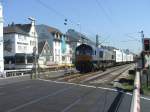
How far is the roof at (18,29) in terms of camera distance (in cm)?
9488

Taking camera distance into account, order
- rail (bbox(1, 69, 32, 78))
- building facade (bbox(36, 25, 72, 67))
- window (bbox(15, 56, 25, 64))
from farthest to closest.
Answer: building facade (bbox(36, 25, 72, 67)) < window (bbox(15, 56, 25, 64)) < rail (bbox(1, 69, 32, 78))

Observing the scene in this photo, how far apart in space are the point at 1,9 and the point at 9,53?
22773 millimetres

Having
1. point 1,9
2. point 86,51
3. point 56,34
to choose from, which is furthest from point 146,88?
point 56,34

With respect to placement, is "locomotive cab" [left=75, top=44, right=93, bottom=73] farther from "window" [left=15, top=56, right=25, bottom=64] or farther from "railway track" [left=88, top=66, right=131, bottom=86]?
"window" [left=15, top=56, right=25, bottom=64]

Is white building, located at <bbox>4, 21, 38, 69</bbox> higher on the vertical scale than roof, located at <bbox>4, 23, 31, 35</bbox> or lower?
lower

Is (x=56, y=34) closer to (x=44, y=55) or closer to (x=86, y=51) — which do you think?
(x=44, y=55)

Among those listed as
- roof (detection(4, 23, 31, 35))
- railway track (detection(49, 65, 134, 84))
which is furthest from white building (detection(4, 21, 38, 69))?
railway track (detection(49, 65, 134, 84))

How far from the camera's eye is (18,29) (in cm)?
9894

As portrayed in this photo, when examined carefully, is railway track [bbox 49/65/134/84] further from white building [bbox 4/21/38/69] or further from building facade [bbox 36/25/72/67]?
building facade [bbox 36/25/72/67]

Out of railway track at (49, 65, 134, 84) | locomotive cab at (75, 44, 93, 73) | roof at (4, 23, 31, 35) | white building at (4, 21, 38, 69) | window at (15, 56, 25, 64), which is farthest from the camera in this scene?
roof at (4, 23, 31, 35)

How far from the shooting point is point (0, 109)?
1612 centimetres

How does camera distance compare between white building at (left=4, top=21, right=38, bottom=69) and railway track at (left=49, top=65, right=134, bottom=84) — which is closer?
railway track at (left=49, top=65, right=134, bottom=84)

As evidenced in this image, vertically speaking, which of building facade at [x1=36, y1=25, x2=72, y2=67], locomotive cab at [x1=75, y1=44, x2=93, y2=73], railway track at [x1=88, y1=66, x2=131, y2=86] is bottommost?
railway track at [x1=88, y1=66, x2=131, y2=86]

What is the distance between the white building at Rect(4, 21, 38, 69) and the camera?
8428 centimetres
